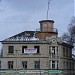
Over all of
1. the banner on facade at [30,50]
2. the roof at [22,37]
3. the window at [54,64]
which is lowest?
the window at [54,64]

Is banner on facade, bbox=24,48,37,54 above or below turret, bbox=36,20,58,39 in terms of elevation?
below

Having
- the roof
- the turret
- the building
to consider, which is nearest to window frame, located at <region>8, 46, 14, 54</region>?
the building

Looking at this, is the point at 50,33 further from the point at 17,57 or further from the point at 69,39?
the point at 17,57

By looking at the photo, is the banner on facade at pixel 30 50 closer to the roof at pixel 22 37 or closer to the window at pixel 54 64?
the roof at pixel 22 37

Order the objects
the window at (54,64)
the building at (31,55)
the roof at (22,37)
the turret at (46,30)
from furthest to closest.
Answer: the turret at (46,30), the roof at (22,37), the window at (54,64), the building at (31,55)

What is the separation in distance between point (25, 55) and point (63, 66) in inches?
358

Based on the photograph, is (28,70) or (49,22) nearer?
(28,70)

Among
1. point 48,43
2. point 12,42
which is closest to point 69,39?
point 48,43

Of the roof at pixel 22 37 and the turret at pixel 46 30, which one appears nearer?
the roof at pixel 22 37

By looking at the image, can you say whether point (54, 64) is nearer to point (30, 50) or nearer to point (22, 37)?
→ point (30, 50)

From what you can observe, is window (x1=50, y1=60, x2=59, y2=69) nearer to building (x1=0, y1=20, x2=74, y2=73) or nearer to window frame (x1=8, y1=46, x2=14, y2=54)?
building (x1=0, y1=20, x2=74, y2=73)

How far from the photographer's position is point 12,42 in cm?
6150

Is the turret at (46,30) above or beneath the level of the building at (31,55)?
above

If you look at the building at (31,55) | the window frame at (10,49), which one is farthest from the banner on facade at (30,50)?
the window frame at (10,49)
